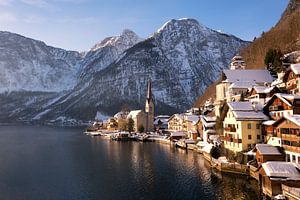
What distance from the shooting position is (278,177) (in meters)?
34.2

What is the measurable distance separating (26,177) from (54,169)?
309 inches

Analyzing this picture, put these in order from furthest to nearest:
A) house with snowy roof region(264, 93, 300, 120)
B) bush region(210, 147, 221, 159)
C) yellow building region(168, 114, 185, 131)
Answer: yellow building region(168, 114, 185, 131)
bush region(210, 147, 221, 159)
house with snowy roof region(264, 93, 300, 120)

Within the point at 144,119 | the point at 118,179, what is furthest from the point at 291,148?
the point at 144,119

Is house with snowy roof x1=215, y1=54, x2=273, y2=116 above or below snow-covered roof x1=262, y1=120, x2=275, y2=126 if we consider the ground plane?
above

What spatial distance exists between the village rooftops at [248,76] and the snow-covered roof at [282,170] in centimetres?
4461

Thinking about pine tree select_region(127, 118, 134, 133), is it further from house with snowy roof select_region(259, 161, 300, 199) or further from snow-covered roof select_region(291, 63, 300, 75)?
house with snowy roof select_region(259, 161, 300, 199)

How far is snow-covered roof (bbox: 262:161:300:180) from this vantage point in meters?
34.3

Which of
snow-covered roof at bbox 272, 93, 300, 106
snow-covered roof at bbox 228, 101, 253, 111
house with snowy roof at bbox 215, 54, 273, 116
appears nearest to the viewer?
snow-covered roof at bbox 272, 93, 300, 106

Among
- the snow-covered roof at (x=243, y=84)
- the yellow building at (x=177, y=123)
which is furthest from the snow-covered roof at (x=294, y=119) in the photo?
the yellow building at (x=177, y=123)

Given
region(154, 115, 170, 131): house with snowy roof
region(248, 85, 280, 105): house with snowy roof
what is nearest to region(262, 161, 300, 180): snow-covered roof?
region(248, 85, 280, 105): house with snowy roof

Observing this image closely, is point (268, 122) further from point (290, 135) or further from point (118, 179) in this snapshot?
point (118, 179)

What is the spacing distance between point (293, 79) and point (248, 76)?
27436mm

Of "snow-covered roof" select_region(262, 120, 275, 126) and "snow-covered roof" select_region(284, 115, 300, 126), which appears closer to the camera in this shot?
"snow-covered roof" select_region(284, 115, 300, 126)

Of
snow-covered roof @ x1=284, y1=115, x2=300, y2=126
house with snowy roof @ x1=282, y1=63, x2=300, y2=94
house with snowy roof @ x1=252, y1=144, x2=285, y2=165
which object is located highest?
house with snowy roof @ x1=282, y1=63, x2=300, y2=94
